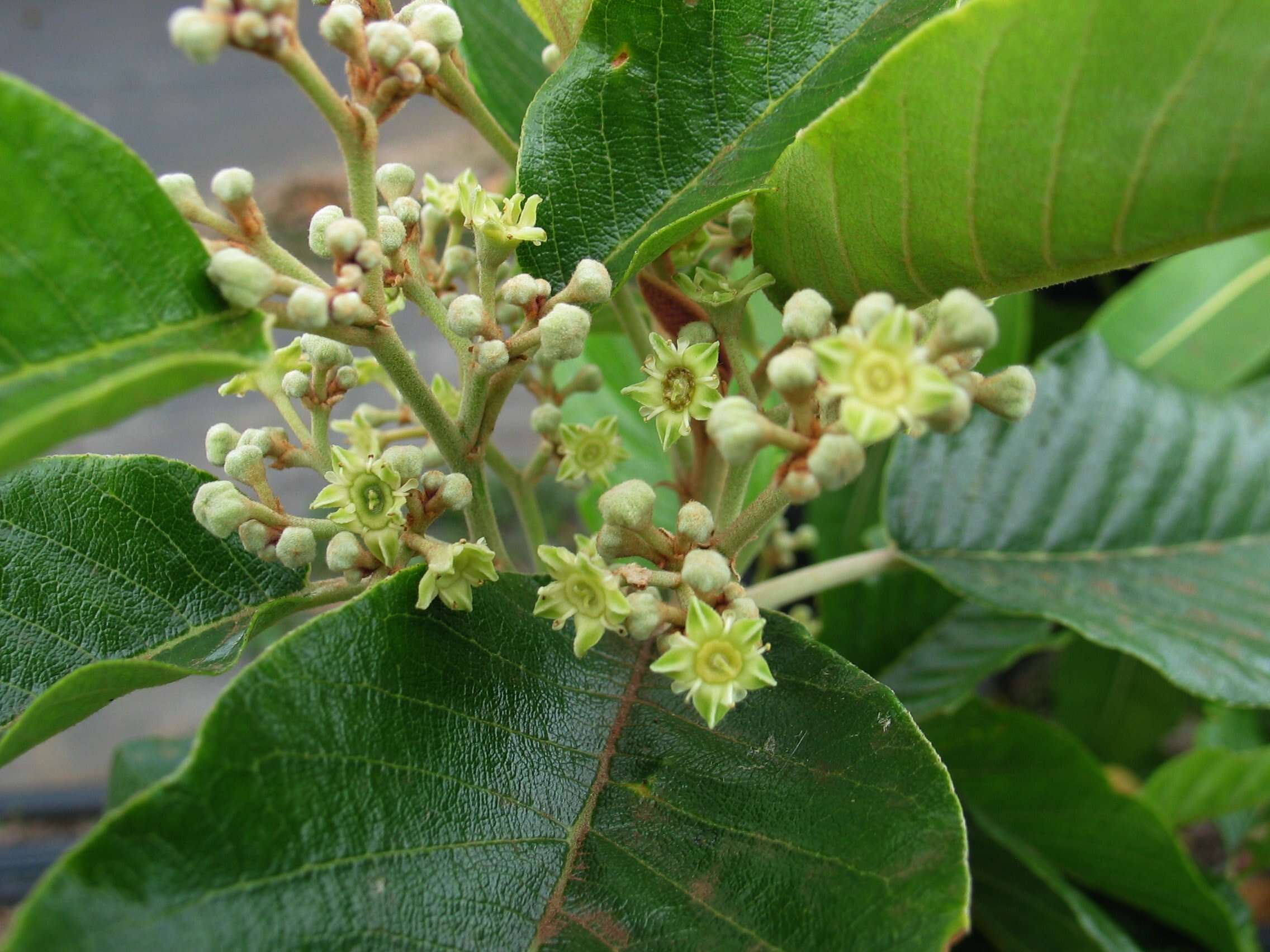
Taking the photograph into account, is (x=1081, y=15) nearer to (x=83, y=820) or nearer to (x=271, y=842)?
(x=271, y=842)

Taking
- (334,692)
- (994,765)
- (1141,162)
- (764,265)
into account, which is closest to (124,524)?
(334,692)

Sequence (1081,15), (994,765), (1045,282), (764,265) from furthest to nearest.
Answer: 1. (994,765)
2. (764,265)
3. (1045,282)
4. (1081,15)

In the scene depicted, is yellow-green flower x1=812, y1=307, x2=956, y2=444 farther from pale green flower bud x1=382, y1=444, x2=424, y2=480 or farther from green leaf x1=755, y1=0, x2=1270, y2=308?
pale green flower bud x1=382, y1=444, x2=424, y2=480

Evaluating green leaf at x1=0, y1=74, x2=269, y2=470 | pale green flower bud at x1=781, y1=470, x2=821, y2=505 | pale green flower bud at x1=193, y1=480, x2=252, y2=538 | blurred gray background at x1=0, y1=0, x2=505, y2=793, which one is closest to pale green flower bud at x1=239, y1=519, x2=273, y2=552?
pale green flower bud at x1=193, y1=480, x2=252, y2=538

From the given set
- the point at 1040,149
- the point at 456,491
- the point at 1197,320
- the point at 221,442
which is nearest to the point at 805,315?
the point at 1040,149

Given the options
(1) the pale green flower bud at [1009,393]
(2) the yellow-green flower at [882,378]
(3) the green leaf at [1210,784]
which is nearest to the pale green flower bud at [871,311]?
(2) the yellow-green flower at [882,378]

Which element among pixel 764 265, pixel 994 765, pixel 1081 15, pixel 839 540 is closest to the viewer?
pixel 1081 15
